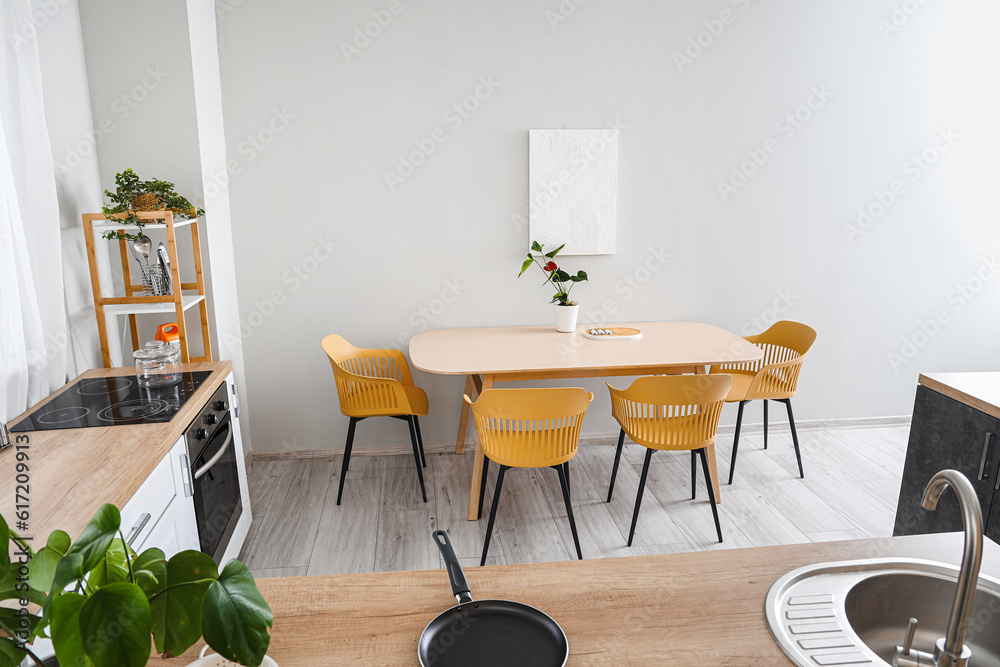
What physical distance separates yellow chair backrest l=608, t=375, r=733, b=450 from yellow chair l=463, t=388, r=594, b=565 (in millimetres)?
290

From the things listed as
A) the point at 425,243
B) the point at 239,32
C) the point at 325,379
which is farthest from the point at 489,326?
the point at 239,32

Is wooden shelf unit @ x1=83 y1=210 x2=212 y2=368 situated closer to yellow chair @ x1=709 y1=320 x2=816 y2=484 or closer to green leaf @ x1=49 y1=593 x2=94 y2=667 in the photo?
green leaf @ x1=49 y1=593 x2=94 y2=667

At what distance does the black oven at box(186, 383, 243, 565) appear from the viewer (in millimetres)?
2359

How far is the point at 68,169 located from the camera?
2.85 meters

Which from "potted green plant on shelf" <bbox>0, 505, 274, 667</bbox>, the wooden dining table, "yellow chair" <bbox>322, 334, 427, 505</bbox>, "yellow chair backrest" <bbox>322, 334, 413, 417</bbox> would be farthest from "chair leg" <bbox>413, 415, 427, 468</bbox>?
"potted green plant on shelf" <bbox>0, 505, 274, 667</bbox>

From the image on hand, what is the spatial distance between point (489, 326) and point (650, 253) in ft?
3.54

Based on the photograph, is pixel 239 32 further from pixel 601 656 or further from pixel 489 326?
pixel 601 656

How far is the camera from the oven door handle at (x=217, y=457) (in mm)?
2362

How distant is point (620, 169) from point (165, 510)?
2972mm

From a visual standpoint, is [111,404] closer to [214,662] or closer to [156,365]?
[156,365]

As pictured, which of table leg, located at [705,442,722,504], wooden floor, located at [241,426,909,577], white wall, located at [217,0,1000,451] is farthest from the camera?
white wall, located at [217,0,1000,451]

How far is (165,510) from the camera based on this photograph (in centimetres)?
206

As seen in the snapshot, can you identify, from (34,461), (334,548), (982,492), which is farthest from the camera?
(334,548)

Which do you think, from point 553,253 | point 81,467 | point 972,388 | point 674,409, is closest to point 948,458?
point 972,388
